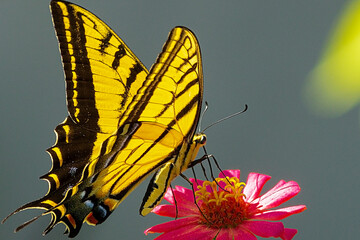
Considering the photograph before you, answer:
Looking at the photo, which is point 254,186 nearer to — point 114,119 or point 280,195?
point 280,195

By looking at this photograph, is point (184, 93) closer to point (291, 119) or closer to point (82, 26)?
point (82, 26)

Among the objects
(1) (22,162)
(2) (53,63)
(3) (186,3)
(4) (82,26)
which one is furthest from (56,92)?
(4) (82,26)

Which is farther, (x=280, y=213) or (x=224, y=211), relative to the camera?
(x=224, y=211)

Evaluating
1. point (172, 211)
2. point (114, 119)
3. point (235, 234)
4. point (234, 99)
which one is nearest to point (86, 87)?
point (114, 119)

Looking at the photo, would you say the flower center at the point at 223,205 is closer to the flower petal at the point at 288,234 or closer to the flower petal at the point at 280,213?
the flower petal at the point at 280,213

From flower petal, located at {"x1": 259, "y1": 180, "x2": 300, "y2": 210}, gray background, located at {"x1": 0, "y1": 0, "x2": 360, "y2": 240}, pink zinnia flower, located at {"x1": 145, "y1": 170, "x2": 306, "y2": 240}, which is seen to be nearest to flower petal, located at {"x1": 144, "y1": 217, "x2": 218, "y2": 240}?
pink zinnia flower, located at {"x1": 145, "y1": 170, "x2": 306, "y2": 240}

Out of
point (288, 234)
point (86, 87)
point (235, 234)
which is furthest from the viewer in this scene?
point (86, 87)
